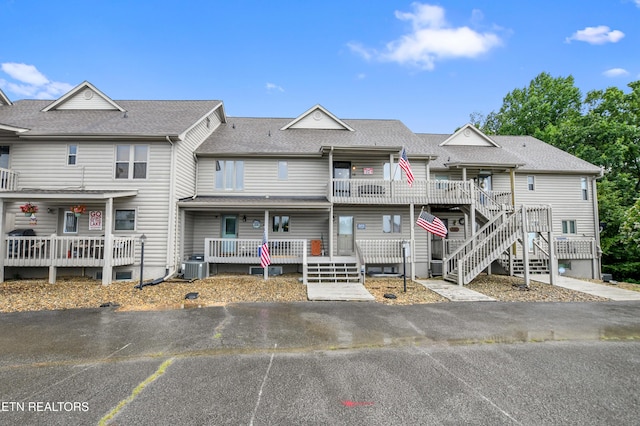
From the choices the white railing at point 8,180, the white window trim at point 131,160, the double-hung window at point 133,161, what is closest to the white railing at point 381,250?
the white window trim at point 131,160

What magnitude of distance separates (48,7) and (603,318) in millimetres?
33592

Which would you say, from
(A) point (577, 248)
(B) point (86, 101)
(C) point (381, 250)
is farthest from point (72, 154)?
(A) point (577, 248)

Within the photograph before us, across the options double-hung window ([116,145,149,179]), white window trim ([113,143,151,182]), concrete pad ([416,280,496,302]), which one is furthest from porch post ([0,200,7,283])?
concrete pad ([416,280,496,302])

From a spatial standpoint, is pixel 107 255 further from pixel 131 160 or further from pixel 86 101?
pixel 86 101

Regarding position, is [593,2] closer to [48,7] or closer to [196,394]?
[196,394]

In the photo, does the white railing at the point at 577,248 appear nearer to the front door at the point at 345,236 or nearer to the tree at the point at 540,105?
the front door at the point at 345,236

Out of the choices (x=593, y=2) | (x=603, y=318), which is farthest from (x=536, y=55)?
(x=603, y=318)

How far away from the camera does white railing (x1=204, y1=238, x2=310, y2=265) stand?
1191cm

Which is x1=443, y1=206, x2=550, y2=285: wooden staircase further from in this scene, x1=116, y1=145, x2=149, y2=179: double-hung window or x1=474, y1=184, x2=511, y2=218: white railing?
x1=116, y1=145, x2=149, y2=179: double-hung window

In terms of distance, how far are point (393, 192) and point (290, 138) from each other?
6613 millimetres

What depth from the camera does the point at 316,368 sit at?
4.32 metres

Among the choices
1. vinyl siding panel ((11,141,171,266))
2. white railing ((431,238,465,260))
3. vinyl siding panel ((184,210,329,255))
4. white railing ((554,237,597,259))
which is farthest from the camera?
white railing ((554,237,597,259))

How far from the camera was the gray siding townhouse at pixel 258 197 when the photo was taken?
37.1ft

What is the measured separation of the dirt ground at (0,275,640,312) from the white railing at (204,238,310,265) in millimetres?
852
